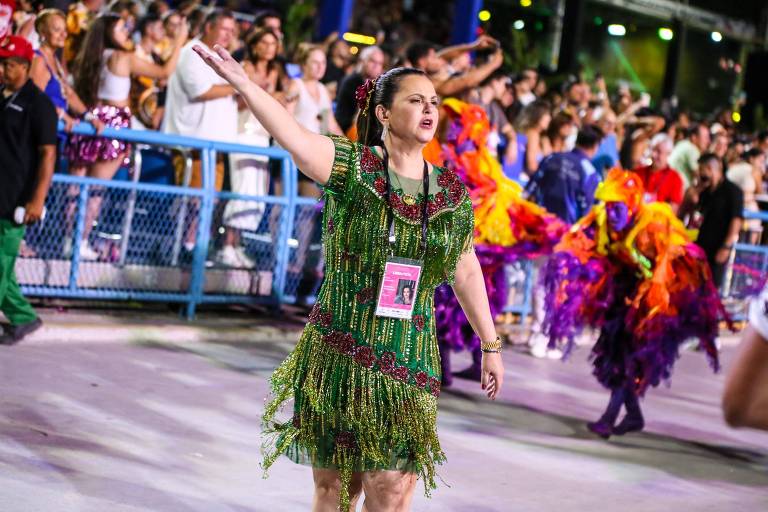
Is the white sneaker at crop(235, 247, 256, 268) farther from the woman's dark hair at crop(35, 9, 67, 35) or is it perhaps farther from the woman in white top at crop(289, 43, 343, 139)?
the woman's dark hair at crop(35, 9, 67, 35)

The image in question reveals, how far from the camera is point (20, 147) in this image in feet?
23.7

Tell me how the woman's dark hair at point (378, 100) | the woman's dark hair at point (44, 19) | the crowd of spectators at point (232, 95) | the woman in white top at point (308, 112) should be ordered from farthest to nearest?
the woman in white top at point (308, 112), the crowd of spectators at point (232, 95), the woman's dark hair at point (44, 19), the woman's dark hair at point (378, 100)

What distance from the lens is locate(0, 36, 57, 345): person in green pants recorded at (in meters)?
7.18

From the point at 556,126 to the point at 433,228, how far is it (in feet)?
20.7

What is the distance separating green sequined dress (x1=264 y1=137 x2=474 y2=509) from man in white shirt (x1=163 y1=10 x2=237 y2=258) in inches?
204

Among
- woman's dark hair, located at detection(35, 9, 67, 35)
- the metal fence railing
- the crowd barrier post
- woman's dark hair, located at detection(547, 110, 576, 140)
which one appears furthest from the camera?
woman's dark hair, located at detection(547, 110, 576, 140)

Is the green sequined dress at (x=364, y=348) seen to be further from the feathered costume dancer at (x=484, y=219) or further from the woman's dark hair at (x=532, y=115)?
the woman's dark hair at (x=532, y=115)

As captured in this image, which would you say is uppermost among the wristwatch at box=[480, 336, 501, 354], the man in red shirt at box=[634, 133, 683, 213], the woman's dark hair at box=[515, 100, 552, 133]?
the woman's dark hair at box=[515, 100, 552, 133]

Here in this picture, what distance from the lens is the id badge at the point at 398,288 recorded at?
3816 mm

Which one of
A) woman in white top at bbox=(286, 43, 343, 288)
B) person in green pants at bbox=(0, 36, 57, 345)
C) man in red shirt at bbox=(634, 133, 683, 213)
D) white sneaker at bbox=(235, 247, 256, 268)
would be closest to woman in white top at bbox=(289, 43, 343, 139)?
woman in white top at bbox=(286, 43, 343, 288)

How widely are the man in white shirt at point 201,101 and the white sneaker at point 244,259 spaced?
1.46ft

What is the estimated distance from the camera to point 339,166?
151 inches

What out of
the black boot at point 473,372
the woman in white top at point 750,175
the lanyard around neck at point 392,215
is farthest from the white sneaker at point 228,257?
the woman in white top at point 750,175

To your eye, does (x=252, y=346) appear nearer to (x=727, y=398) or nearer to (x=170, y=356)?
(x=170, y=356)
